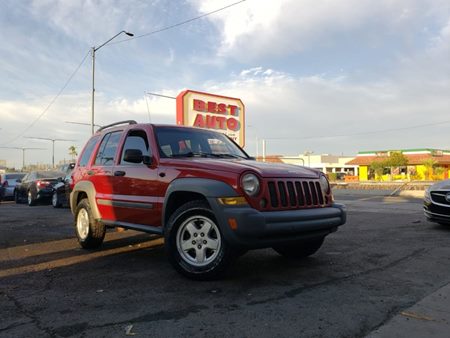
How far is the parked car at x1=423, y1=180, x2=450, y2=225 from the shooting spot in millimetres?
8672

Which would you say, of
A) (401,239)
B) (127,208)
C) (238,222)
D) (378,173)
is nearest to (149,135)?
(127,208)

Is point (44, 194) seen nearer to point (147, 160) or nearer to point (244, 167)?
point (147, 160)

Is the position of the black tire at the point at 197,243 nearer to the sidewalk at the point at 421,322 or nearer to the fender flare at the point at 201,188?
the fender flare at the point at 201,188

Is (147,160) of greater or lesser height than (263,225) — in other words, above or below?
above

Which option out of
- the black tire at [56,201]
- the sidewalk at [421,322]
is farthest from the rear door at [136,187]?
the black tire at [56,201]

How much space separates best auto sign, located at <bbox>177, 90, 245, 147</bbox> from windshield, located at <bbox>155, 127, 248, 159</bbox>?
37.6ft

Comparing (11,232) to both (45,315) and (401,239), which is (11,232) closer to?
(45,315)

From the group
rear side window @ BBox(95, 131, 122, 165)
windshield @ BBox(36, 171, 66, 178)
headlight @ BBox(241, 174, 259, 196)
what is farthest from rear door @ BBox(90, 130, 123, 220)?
windshield @ BBox(36, 171, 66, 178)

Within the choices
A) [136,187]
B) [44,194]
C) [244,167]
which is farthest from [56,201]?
[244,167]

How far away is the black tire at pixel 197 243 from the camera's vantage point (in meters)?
4.79

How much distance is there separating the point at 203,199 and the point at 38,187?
14217 mm

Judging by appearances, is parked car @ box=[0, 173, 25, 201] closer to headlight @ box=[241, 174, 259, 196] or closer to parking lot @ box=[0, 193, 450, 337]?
parking lot @ box=[0, 193, 450, 337]

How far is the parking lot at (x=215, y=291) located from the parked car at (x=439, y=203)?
1.29 metres

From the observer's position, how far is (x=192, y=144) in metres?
6.24
